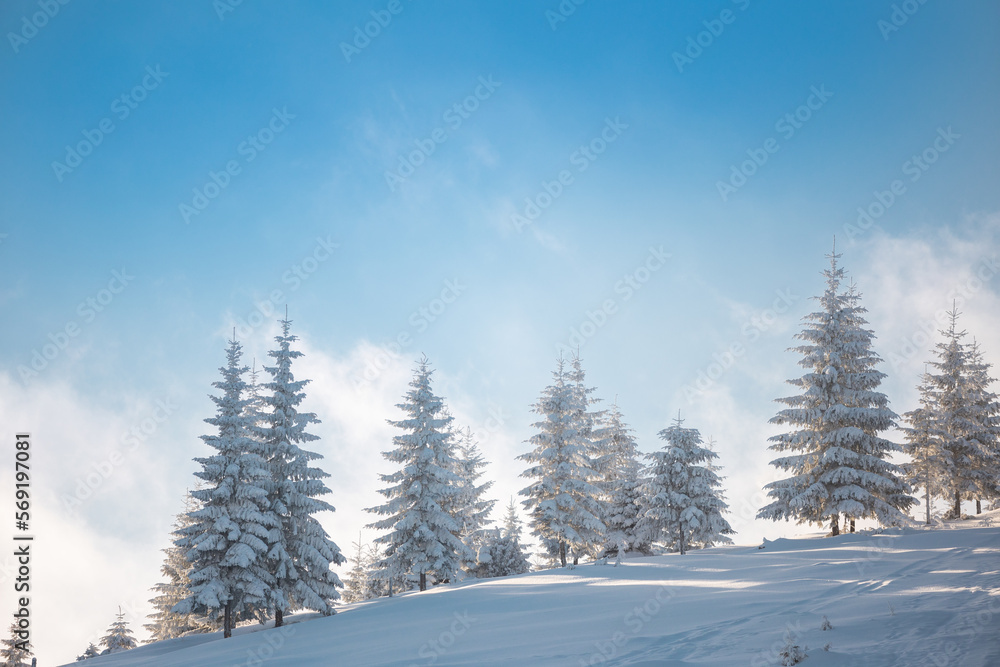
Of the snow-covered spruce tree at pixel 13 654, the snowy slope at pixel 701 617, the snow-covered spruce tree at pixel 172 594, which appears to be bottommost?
the snow-covered spruce tree at pixel 13 654

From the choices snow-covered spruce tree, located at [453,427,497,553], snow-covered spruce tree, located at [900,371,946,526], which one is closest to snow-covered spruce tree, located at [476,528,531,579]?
snow-covered spruce tree, located at [453,427,497,553]

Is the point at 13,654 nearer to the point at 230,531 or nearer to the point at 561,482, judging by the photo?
the point at 230,531

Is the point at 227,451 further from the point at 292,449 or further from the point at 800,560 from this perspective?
the point at 800,560

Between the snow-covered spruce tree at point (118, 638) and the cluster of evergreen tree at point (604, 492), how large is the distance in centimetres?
2861

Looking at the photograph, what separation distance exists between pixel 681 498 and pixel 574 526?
243 inches

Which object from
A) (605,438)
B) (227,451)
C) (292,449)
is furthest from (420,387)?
(605,438)

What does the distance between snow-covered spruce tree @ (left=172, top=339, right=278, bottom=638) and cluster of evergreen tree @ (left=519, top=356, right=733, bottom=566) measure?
15.0 m

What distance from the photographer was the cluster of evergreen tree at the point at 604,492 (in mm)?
31500

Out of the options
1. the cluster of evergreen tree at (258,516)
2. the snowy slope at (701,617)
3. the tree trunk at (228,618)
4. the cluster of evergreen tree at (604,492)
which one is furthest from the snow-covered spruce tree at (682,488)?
the tree trunk at (228,618)

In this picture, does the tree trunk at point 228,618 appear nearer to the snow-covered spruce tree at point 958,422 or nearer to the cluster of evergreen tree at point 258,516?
the cluster of evergreen tree at point 258,516

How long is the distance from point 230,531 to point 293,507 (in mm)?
2797

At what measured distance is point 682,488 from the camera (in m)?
31.5

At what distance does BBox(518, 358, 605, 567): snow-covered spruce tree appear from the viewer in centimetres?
3231

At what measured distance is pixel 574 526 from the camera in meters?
32.8
